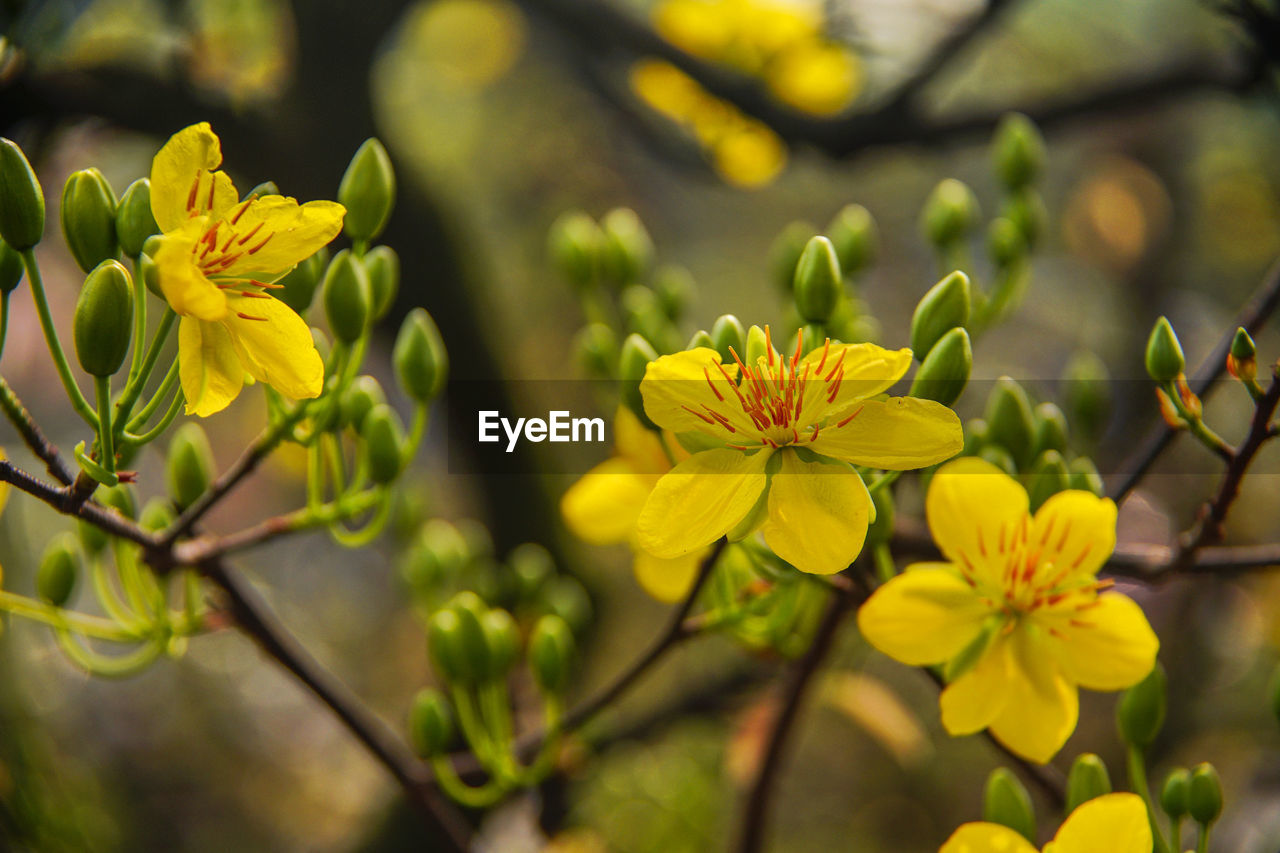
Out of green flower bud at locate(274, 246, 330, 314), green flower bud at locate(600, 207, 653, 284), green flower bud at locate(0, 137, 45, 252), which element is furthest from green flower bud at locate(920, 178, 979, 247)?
green flower bud at locate(0, 137, 45, 252)

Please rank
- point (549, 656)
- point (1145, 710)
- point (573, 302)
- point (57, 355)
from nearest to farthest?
point (57, 355), point (1145, 710), point (549, 656), point (573, 302)

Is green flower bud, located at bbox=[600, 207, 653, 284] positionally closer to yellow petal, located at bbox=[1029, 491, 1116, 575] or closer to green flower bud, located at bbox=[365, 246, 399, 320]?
green flower bud, located at bbox=[365, 246, 399, 320]

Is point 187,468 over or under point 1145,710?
over

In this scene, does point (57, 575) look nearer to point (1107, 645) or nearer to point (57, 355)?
point (57, 355)

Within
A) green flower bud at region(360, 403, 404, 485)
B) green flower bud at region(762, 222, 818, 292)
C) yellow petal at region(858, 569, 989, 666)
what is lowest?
yellow petal at region(858, 569, 989, 666)

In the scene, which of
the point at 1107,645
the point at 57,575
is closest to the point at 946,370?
the point at 1107,645

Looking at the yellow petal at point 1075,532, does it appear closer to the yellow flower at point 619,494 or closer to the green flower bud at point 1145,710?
the green flower bud at point 1145,710

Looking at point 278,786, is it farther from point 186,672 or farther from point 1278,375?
point 1278,375
